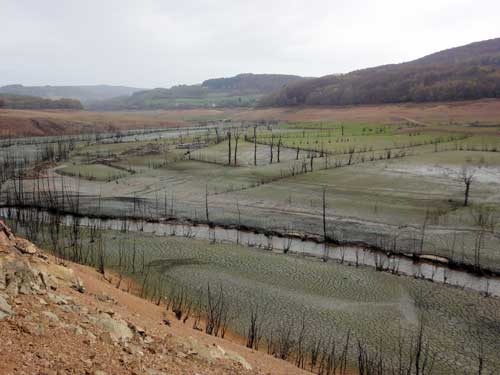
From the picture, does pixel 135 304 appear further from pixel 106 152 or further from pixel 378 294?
pixel 106 152

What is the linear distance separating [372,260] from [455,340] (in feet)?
19.0

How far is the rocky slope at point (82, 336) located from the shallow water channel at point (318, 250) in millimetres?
8126

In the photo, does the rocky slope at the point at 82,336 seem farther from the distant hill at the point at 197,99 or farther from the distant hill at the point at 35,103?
the distant hill at the point at 197,99

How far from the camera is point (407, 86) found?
91.8 meters

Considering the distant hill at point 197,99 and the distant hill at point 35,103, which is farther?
the distant hill at point 197,99

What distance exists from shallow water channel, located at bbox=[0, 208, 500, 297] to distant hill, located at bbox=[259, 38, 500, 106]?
70295mm

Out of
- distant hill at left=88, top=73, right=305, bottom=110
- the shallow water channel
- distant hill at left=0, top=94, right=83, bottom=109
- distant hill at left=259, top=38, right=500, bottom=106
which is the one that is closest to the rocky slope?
the shallow water channel

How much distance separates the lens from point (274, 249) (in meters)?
18.7

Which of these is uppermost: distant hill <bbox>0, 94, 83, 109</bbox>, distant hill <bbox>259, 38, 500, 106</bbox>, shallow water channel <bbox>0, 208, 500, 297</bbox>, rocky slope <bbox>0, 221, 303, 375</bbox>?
distant hill <bbox>259, 38, 500, 106</bbox>

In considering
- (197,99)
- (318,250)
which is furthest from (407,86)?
(197,99)

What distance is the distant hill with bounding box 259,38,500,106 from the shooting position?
79875 mm

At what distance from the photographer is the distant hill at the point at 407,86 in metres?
79.9

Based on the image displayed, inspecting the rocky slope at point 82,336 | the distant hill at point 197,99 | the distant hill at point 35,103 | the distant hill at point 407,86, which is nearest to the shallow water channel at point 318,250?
the rocky slope at point 82,336

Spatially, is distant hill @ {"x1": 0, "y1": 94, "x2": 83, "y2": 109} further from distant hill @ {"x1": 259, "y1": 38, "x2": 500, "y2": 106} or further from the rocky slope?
the rocky slope
